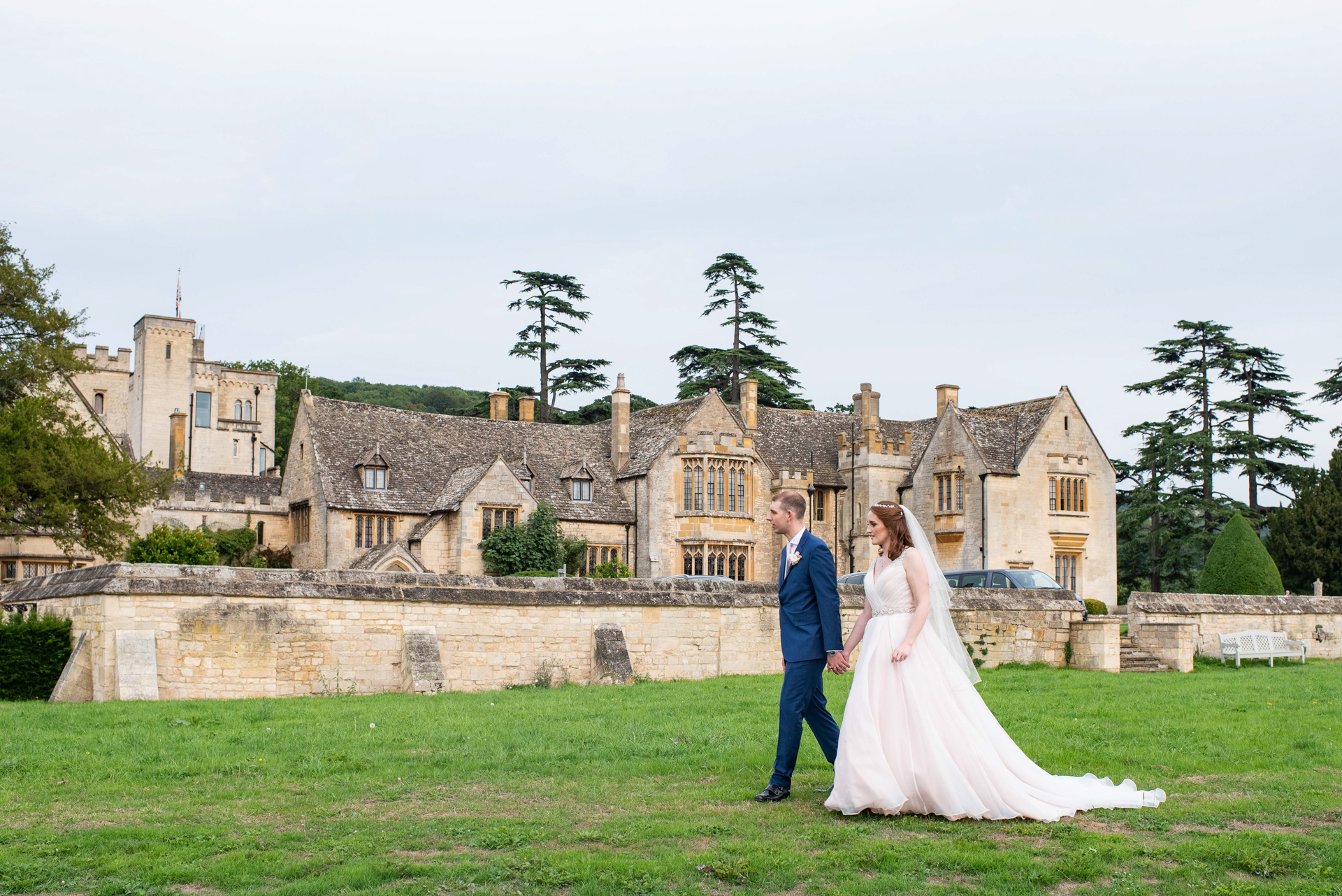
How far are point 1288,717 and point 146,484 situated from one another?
3231 centimetres

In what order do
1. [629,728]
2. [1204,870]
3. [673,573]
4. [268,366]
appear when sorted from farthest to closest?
[268,366], [673,573], [629,728], [1204,870]

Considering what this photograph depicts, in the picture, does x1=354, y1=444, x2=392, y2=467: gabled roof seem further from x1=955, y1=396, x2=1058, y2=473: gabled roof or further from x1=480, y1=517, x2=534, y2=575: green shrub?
x1=955, y1=396, x2=1058, y2=473: gabled roof

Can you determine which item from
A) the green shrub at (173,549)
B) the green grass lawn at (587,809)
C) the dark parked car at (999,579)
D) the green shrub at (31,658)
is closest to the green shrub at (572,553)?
the green shrub at (173,549)

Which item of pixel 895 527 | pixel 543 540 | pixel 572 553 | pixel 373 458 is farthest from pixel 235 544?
pixel 895 527

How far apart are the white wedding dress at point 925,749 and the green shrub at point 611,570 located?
30.2 metres

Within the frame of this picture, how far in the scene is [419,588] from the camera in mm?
19000

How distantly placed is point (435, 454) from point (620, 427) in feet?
23.1

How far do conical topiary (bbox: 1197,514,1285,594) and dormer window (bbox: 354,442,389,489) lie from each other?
26.5 m

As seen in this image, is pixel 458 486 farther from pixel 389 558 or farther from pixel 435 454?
pixel 389 558

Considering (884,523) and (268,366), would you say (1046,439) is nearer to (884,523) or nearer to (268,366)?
(884,523)

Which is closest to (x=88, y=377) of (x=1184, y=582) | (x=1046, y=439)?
(x=1046, y=439)

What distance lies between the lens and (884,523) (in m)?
8.75

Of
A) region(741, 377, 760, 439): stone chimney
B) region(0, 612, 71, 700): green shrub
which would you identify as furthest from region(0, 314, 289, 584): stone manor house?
region(0, 612, 71, 700): green shrub

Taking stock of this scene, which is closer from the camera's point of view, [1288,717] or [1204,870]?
[1204,870]
